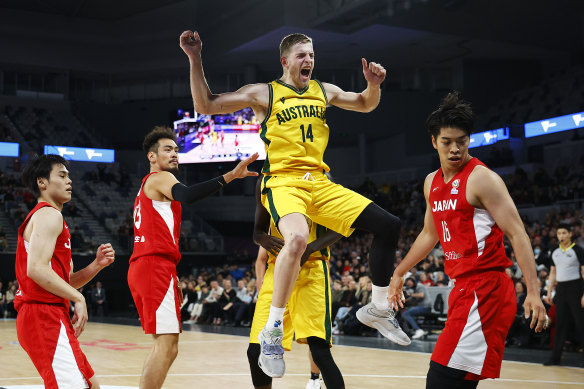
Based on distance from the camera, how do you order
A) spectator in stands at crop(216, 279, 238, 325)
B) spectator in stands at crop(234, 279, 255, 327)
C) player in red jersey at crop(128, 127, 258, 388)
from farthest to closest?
spectator in stands at crop(216, 279, 238, 325) → spectator in stands at crop(234, 279, 255, 327) → player in red jersey at crop(128, 127, 258, 388)

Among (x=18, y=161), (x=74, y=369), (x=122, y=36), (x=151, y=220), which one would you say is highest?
(x=122, y=36)

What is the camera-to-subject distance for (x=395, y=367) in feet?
28.0

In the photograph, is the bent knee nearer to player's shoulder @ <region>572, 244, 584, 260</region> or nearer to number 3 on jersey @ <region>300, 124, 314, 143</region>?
number 3 on jersey @ <region>300, 124, 314, 143</region>

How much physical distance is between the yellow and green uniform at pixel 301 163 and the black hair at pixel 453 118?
819 millimetres

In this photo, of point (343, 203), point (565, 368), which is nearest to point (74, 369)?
point (343, 203)

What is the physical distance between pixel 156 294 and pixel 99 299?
15723 mm

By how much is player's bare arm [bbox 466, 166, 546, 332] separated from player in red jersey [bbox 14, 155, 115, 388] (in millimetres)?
2196

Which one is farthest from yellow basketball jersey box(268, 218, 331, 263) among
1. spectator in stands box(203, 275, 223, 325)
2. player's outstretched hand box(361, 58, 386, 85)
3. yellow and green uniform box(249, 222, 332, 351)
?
spectator in stands box(203, 275, 223, 325)

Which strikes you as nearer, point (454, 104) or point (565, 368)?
point (454, 104)

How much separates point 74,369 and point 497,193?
8.09 ft

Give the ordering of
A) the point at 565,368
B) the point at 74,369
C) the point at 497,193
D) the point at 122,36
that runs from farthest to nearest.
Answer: the point at 122,36
the point at 565,368
the point at 74,369
the point at 497,193

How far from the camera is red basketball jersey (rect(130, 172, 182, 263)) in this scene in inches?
194

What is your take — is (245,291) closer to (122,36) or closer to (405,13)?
(405,13)

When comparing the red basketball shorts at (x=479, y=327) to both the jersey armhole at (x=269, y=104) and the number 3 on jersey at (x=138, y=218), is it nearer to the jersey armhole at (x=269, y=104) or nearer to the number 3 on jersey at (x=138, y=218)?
the jersey armhole at (x=269, y=104)
